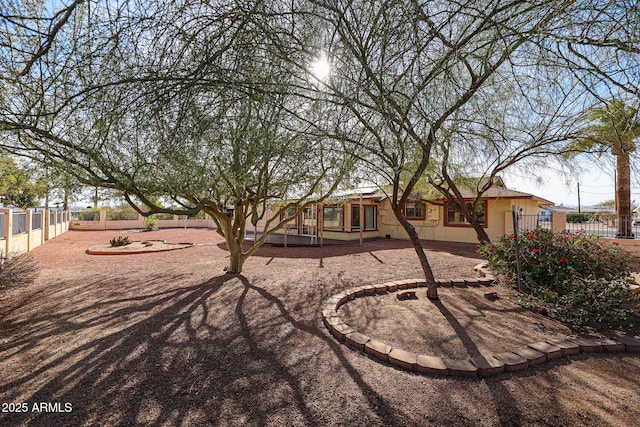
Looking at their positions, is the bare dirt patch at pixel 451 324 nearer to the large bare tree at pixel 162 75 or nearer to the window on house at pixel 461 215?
the large bare tree at pixel 162 75

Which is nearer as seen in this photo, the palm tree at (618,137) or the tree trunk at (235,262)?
the palm tree at (618,137)

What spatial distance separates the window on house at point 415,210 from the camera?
14768 mm

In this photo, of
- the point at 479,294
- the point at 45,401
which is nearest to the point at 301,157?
the point at 45,401

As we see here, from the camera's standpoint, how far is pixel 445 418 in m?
1.89

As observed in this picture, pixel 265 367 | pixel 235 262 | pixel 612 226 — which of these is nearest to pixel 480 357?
pixel 265 367

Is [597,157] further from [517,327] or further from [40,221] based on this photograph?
[40,221]

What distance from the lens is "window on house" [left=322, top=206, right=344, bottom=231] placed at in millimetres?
14666

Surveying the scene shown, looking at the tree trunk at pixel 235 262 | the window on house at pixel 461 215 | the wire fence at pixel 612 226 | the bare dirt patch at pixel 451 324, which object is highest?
the window on house at pixel 461 215

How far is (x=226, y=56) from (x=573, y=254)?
515 centimetres

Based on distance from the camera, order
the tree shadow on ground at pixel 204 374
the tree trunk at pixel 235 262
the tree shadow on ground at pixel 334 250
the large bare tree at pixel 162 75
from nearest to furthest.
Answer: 1. the tree shadow on ground at pixel 204 374
2. the large bare tree at pixel 162 75
3. the tree trunk at pixel 235 262
4. the tree shadow on ground at pixel 334 250

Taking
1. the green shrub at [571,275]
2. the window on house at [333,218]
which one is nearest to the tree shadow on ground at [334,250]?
the window on house at [333,218]

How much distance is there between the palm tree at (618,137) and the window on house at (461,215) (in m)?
4.18

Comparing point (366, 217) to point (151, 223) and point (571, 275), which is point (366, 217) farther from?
point (151, 223)

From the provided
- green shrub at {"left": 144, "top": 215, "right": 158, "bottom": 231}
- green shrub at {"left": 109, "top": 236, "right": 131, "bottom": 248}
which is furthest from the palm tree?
green shrub at {"left": 144, "top": 215, "right": 158, "bottom": 231}
